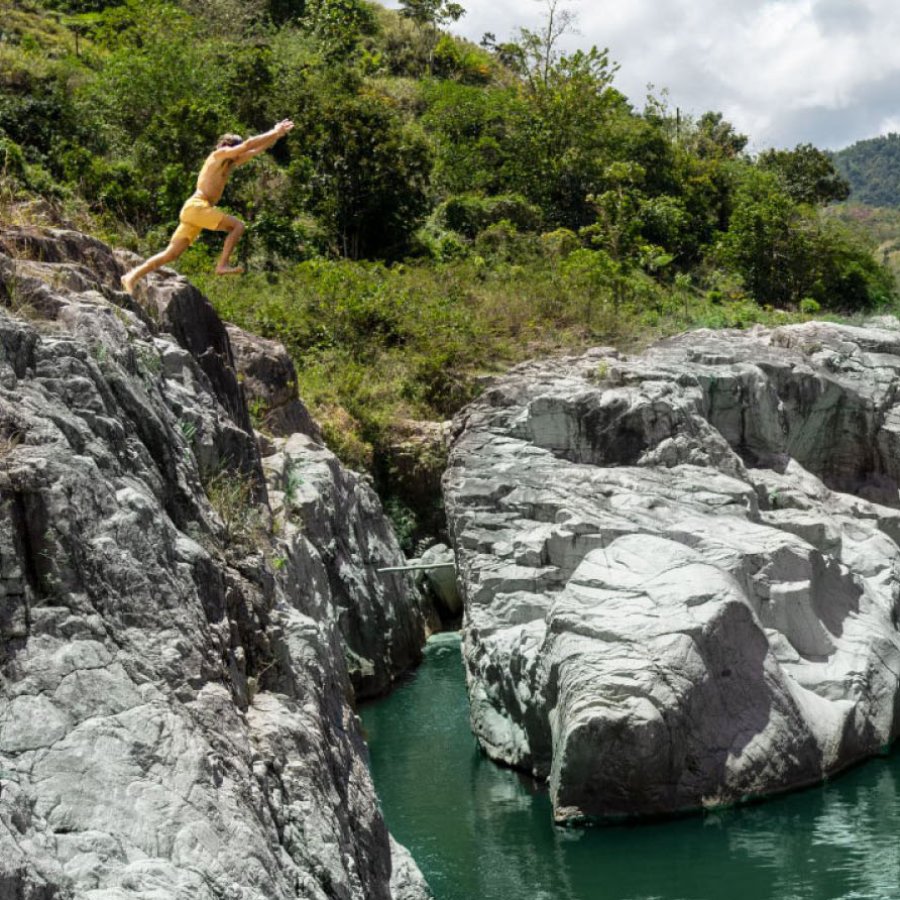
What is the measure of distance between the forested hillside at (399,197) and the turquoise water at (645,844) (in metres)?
10.5

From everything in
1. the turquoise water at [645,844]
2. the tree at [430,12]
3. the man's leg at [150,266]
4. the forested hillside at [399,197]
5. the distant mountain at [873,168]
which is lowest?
the turquoise water at [645,844]

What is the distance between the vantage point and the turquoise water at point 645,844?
489 inches

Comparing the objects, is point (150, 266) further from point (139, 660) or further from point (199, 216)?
point (139, 660)

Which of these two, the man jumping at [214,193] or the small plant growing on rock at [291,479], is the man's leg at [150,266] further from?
the small plant growing on rock at [291,479]

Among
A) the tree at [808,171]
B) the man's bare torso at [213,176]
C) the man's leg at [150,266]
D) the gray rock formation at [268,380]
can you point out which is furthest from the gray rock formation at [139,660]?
the tree at [808,171]

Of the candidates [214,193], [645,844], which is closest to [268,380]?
[214,193]

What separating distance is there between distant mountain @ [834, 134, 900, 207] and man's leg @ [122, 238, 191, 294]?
13171 cm

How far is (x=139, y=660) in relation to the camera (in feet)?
21.9

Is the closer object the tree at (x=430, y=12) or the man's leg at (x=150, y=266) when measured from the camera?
the man's leg at (x=150, y=266)

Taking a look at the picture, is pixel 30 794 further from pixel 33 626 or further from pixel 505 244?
pixel 505 244

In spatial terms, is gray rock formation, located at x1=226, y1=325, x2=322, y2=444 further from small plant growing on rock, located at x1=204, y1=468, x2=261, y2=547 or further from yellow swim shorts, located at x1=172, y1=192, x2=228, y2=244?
small plant growing on rock, located at x1=204, y1=468, x2=261, y2=547

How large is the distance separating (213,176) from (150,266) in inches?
75.4

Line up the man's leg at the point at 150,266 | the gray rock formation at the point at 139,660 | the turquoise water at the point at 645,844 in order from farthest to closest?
1. the turquoise water at the point at 645,844
2. the man's leg at the point at 150,266
3. the gray rock formation at the point at 139,660

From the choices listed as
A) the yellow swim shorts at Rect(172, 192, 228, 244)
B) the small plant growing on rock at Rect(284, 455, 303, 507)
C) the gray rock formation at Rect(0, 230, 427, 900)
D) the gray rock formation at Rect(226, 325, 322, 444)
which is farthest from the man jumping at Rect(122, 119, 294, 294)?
the gray rock formation at Rect(226, 325, 322, 444)
